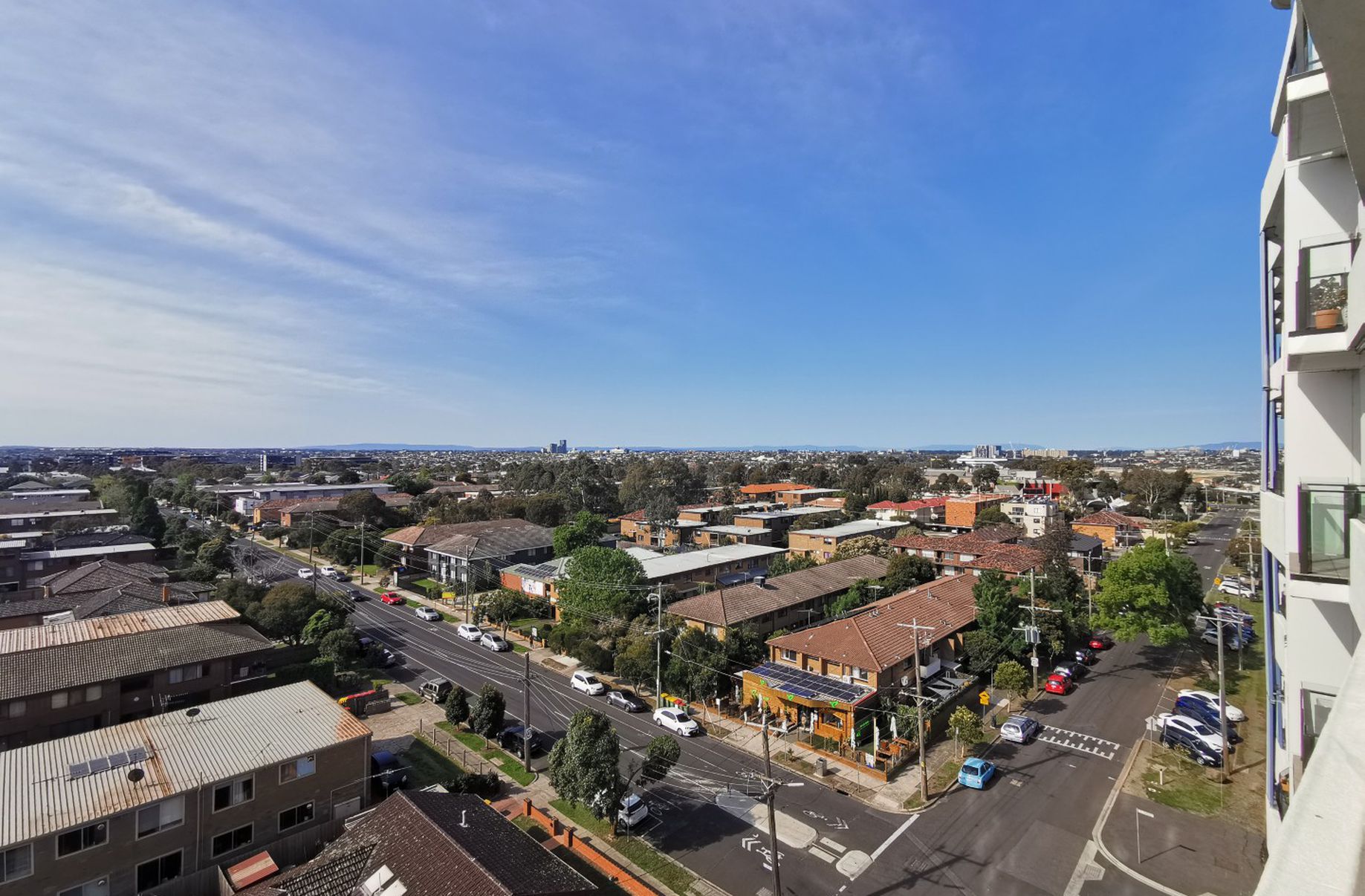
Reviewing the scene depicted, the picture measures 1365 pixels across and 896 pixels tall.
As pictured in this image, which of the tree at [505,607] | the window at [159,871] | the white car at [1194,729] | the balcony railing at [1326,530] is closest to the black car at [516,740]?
the window at [159,871]

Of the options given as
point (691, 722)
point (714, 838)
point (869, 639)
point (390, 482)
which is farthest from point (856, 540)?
point (390, 482)

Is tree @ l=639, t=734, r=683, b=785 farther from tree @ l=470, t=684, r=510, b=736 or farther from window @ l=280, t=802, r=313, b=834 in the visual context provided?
window @ l=280, t=802, r=313, b=834

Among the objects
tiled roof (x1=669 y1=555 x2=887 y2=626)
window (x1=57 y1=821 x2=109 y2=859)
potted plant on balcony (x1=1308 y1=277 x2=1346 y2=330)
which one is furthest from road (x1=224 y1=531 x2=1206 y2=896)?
potted plant on balcony (x1=1308 y1=277 x2=1346 y2=330)

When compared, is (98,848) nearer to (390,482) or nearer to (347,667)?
(347,667)

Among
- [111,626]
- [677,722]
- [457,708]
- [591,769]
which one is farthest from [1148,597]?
[111,626]

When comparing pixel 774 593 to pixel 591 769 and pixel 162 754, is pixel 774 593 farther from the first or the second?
pixel 162 754

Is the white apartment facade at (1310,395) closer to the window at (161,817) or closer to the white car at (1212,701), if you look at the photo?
the white car at (1212,701)
